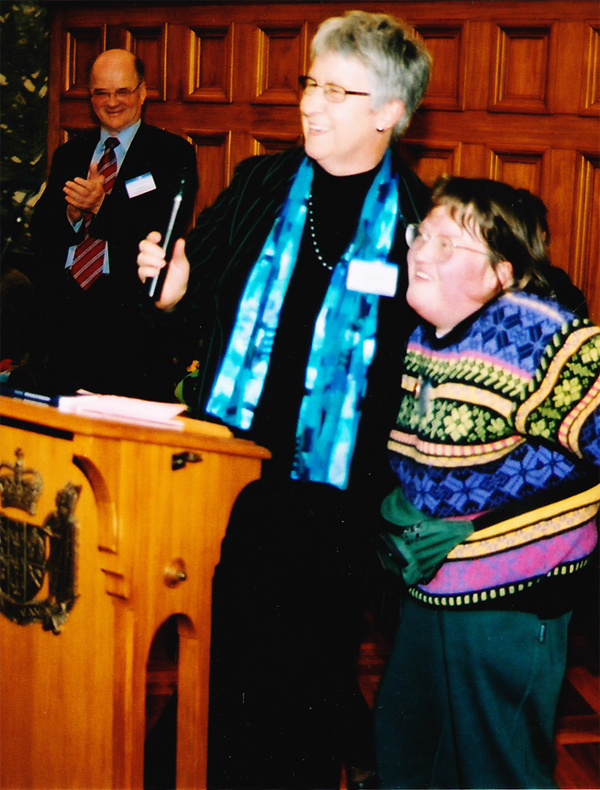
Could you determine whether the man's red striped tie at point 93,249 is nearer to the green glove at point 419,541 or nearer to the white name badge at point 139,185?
the white name badge at point 139,185

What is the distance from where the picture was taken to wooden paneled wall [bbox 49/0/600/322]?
3355 millimetres

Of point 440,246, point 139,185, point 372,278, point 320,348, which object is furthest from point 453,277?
point 139,185

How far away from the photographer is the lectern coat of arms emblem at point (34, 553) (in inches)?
69.6

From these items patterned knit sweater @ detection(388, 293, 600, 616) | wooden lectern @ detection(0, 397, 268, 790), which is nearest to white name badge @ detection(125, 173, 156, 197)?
wooden lectern @ detection(0, 397, 268, 790)

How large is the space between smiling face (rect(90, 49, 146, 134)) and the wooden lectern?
6.27ft

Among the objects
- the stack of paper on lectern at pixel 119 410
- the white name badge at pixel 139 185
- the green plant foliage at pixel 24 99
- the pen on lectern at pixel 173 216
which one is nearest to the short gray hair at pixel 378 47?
the pen on lectern at pixel 173 216

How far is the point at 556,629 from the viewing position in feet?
5.88

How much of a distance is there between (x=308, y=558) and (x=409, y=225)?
0.75 metres

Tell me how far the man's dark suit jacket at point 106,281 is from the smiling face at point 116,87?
0.31 feet

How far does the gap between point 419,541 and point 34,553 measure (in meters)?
0.74

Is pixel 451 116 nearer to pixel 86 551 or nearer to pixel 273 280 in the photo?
pixel 273 280

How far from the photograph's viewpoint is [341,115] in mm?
1938

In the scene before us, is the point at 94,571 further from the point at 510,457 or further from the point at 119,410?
the point at 510,457

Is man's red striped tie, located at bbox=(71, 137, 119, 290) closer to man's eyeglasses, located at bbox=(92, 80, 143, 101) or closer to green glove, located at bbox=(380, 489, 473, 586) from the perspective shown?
man's eyeglasses, located at bbox=(92, 80, 143, 101)
